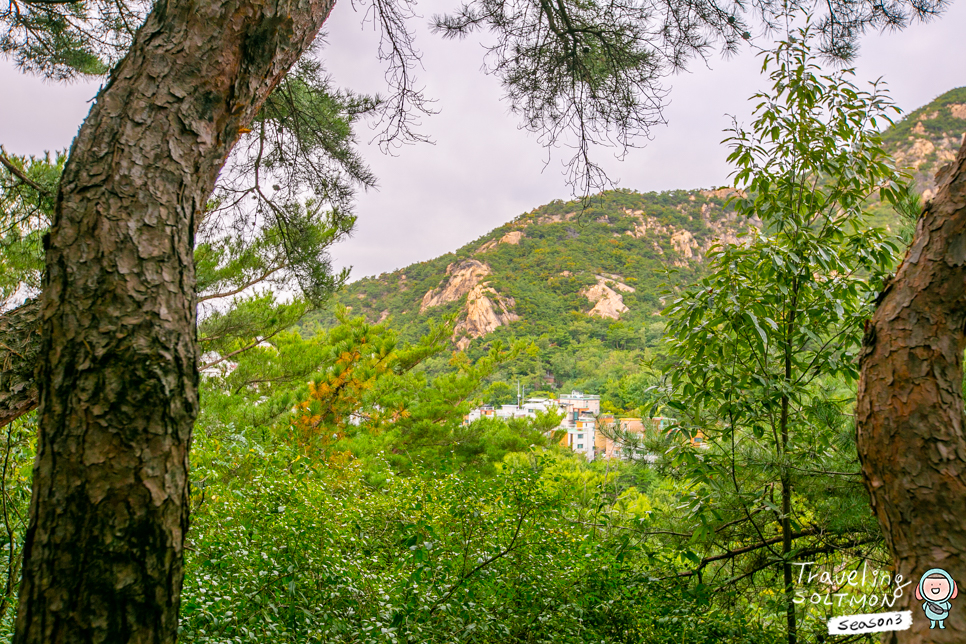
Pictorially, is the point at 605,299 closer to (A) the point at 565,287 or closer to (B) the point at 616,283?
Result: (B) the point at 616,283

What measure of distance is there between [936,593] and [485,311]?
17.3 meters

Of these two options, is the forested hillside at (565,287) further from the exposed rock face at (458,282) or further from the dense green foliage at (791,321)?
the dense green foliage at (791,321)

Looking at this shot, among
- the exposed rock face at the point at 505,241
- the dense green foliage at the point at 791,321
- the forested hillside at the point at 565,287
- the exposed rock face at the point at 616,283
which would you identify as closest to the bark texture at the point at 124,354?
the dense green foliage at the point at 791,321

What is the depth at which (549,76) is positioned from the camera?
2.54 meters

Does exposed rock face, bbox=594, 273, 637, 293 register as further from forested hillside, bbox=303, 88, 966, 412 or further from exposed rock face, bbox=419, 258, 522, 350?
exposed rock face, bbox=419, 258, 522, 350

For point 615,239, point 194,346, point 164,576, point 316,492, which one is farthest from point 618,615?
point 615,239

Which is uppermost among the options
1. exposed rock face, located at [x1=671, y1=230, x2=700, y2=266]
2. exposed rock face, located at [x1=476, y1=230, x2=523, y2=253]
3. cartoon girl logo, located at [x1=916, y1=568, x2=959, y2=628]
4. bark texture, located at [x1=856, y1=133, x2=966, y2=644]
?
exposed rock face, located at [x1=476, y1=230, x2=523, y2=253]

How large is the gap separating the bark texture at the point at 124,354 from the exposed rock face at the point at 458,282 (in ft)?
Result: 58.6

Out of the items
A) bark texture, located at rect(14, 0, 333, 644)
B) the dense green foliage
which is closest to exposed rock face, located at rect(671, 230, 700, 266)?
the dense green foliage

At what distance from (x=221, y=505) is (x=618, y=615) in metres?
1.72

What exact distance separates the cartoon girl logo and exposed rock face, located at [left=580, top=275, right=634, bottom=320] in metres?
15.3

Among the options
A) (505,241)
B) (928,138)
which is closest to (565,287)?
(505,241)

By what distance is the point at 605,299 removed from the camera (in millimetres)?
17125

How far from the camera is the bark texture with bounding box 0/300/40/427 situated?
1.21 meters
